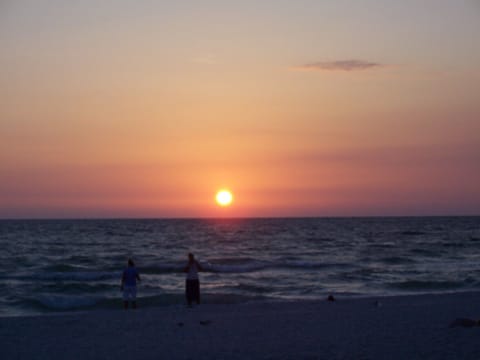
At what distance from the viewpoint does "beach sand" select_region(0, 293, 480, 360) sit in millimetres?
12281

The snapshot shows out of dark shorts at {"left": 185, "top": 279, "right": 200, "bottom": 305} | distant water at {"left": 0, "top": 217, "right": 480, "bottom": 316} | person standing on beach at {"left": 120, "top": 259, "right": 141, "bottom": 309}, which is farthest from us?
distant water at {"left": 0, "top": 217, "right": 480, "bottom": 316}

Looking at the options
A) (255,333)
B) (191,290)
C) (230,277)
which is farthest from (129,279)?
(230,277)

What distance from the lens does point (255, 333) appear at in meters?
14.6

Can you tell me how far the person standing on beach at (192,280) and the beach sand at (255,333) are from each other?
0.68 meters

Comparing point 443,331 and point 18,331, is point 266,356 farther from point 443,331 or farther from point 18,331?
point 18,331

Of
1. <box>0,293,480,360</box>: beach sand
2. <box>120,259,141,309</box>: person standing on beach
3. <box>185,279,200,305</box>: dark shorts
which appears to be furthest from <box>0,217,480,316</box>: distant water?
<box>0,293,480,360</box>: beach sand

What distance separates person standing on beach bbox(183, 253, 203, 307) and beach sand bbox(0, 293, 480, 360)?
0.68 metres

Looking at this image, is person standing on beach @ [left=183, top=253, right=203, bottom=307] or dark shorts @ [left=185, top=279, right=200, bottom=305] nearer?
person standing on beach @ [left=183, top=253, right=203, bottom=307]

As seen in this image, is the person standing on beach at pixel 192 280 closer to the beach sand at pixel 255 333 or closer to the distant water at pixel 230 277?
the beach sand at pixel 255 333

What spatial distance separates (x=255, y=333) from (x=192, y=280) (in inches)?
247

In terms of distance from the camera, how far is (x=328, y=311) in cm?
1869

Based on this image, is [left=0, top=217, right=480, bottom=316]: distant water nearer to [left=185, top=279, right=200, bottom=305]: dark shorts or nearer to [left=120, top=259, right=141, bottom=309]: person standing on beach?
[left=120, top=259, right=141, bottom=309]: person standing on beach

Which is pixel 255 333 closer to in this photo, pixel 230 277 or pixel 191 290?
pixel 191 290

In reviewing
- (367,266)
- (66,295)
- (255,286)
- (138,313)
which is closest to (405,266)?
(367,266)
